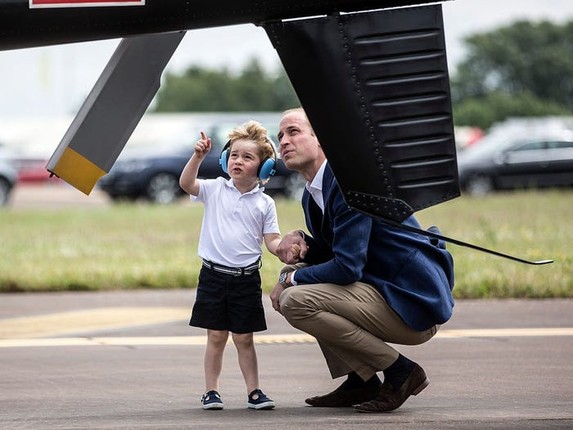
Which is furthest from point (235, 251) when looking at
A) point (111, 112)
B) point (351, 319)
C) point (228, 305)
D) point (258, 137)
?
point (111, 112)

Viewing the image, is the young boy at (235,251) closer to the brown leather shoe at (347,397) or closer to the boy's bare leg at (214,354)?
the boy's bare leg at (214,354)

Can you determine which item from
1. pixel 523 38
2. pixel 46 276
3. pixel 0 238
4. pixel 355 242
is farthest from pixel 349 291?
pixel 523 38

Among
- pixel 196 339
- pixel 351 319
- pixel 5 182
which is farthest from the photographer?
pixel 5 182

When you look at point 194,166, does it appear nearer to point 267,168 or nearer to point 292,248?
point 267,168

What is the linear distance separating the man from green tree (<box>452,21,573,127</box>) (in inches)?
4427

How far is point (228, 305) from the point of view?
20.8 feet

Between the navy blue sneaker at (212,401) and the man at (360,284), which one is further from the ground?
the man at (360,284)

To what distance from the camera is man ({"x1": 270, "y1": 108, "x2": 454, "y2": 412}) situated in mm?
6020

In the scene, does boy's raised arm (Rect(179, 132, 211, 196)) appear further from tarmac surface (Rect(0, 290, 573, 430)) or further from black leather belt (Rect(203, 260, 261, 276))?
tarmac surface (Rect(0, 290, 573, 430))

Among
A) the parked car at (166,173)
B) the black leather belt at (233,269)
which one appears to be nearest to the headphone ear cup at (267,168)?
the black leather belt at (233,269)

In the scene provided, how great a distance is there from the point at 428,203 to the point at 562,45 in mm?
140243

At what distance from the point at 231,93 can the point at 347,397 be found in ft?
396

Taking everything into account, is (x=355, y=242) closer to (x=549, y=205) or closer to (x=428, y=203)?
(x=428, y=203)

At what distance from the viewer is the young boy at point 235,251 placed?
6320mm
